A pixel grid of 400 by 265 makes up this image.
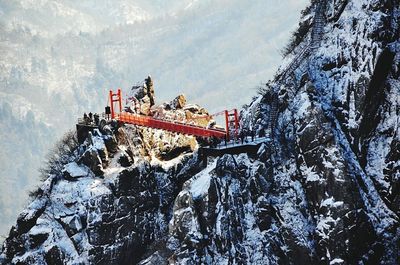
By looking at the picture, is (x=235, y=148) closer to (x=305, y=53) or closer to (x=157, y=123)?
(x=305, y=53)

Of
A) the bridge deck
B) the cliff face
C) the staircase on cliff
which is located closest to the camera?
the cliff face

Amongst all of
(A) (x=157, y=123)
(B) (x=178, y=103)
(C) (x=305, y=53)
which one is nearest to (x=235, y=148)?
(C) (x=305, y=53)

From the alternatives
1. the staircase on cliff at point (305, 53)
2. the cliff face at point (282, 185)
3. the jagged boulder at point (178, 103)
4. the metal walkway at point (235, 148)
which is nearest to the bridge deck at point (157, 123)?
the cliff face at point (282, 185)

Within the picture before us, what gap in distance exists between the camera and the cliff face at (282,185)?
82.3 metres

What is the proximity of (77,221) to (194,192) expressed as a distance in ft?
57.0

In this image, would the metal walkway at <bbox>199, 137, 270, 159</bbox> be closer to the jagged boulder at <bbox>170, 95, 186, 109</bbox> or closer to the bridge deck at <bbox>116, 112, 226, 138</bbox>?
the bridge deck at <bbox>116, 112, 226, 138</bbox>

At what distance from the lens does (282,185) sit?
89188 mm

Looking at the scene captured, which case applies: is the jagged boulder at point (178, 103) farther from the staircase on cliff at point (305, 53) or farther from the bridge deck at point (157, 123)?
the staircase on cliff at point (305, 53)

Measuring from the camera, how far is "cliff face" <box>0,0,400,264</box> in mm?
82312

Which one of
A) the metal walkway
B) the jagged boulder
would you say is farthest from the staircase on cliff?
the jagged boulder

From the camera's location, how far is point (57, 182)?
102 meters

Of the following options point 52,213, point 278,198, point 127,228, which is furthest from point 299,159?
point 52,213

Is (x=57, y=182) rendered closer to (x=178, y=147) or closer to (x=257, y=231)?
(x=178, y=147)

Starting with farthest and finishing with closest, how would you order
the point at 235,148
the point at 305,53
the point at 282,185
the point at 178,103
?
the point at 178,103
the point at 235,148
the point at 305,53
the point at 282,185
